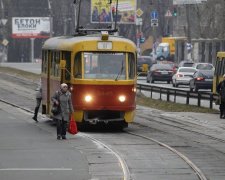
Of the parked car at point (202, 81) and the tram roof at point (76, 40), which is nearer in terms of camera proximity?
the tram roof at point (76, 40)

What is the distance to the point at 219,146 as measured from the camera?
75.1 feet

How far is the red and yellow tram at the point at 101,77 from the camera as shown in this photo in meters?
25.8

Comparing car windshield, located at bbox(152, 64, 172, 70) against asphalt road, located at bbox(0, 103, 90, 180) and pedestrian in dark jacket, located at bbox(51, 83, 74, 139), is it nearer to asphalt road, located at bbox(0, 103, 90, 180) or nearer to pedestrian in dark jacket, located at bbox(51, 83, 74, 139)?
asphalt road, located at bbox(0, 103, 90, 180)

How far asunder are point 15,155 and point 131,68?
22.4 feet

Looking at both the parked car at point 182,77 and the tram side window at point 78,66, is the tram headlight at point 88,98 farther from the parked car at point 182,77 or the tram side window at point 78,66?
the parked car at point 182,77

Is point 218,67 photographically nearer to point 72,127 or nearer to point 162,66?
point 72,127

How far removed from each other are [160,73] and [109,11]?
58.3 ft

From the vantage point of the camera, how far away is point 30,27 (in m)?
118

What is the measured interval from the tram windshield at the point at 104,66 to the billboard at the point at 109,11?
51.1m

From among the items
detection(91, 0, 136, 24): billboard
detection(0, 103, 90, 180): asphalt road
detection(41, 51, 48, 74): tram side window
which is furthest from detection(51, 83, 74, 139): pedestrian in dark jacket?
detection(91, 0, 136, 24): billboard

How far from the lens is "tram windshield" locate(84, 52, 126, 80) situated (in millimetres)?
25953

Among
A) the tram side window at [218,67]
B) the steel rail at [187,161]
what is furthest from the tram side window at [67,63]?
the tram side window at [218,67]

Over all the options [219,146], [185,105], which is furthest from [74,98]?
[185,105]

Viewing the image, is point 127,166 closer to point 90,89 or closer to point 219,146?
point 219,146
